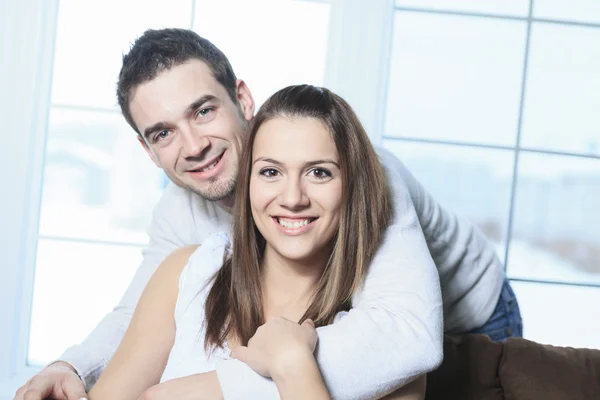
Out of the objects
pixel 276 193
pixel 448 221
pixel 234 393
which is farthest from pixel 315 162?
pixel 448 221

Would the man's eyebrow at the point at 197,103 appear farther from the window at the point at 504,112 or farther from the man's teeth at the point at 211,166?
the window at the point at 504,112

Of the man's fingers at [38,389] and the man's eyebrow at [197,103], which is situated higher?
the man's eyebrow at [197,103]

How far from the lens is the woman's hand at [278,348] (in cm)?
139

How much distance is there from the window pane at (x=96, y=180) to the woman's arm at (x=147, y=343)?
4.65 feet

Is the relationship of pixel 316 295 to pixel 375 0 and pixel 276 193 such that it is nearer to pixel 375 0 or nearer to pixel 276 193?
pixel 276 193

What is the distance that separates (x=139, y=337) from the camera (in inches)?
69.3

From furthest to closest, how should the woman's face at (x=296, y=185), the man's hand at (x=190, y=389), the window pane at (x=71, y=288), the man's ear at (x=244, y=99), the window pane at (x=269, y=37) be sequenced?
1. the window pane at (x=71, y=288)
2. the window pane at (x=269, y=37)
3. the man's ear at (x=244, y=99)
4. the woman's face at (x=296, y=185)
5. the man's hand at (x=190, y=389)

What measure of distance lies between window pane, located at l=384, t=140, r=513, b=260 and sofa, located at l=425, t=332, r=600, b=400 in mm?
1110

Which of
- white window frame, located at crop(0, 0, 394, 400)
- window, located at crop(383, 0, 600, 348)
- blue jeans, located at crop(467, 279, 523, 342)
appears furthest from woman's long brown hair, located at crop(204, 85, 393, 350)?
window, located at crop(383, 0, 600, 348)

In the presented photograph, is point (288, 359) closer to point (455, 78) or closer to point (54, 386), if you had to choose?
point (54, 386)

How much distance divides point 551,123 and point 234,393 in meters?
2.22

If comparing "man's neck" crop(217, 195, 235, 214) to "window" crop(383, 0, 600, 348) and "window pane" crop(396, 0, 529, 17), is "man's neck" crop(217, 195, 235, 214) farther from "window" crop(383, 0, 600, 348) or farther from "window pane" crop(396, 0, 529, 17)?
"window pane" crop(396, 0, 529, 17)

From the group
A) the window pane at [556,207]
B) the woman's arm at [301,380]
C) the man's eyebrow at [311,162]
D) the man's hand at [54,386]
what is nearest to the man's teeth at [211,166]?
the man's eyebrow at [311,162]

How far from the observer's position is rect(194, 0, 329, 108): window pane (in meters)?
3.17
